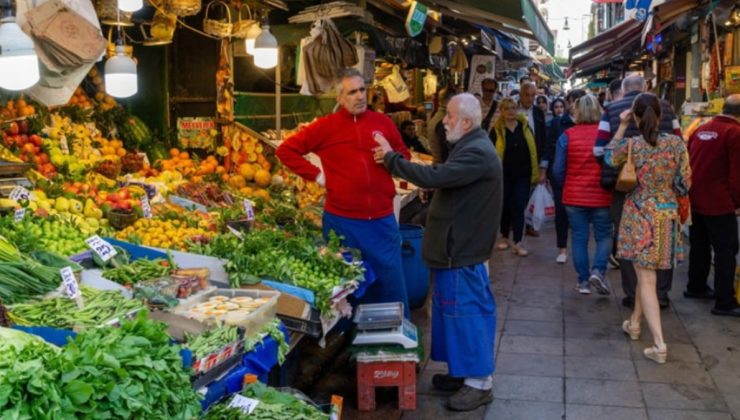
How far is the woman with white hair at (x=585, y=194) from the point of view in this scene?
7.55 metres

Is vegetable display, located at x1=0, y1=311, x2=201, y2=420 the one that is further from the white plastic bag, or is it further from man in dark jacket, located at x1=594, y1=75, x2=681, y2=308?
the white plastic bag

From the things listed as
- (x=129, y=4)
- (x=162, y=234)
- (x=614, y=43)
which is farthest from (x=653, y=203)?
(x=614, y=43)

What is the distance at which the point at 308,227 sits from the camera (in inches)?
245

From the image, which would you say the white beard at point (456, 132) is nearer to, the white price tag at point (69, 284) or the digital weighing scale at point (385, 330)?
the digital weighing scale at point (385, 330)

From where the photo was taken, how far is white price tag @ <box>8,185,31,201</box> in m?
4.98

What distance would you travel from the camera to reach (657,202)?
5.76m

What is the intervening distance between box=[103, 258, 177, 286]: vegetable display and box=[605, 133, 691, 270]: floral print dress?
327 centimetres

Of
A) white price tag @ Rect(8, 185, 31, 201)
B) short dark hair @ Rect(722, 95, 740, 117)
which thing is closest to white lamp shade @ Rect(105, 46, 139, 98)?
white price tag @ Rect(8, 185, 31, 201)

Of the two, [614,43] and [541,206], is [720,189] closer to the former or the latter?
[541,206]

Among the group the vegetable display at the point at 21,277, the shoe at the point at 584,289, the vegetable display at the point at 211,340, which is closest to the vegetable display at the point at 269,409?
the vegetable display at the point at 211,340

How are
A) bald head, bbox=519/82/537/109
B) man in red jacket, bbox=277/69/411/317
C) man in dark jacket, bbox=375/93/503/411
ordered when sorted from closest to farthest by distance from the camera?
man in dark jacket, bbox=375/93/503/411 < man in red jacket, bbox=277/69/411/317 < bald head, bbox=519/82/537/109

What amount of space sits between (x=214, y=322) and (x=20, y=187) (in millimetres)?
2101

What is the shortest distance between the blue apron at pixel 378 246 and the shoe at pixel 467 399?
778mm

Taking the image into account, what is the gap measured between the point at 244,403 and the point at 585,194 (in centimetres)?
500
